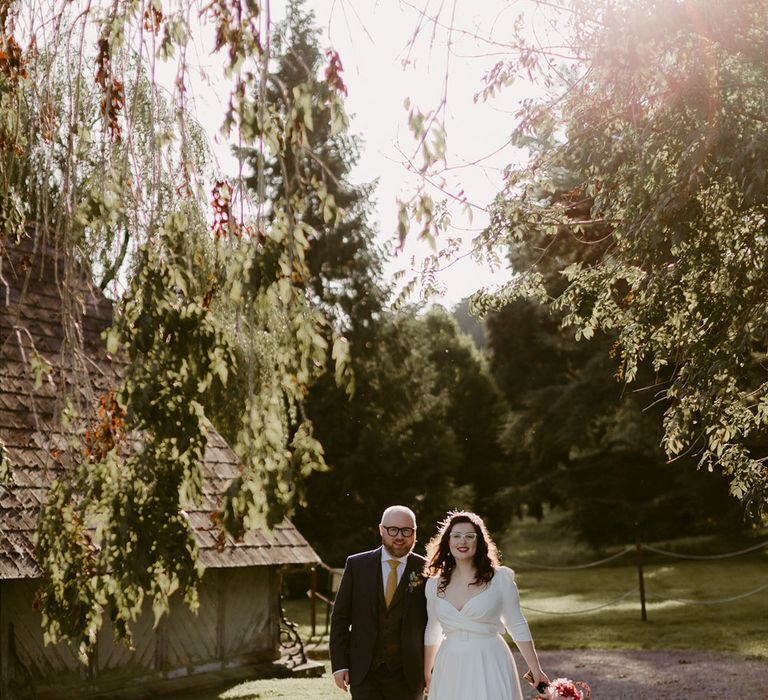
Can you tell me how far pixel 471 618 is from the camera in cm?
645

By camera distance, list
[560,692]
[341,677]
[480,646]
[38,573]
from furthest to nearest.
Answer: [38,573], [341,677], [480,646], [560,692]

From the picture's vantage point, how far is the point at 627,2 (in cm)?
780

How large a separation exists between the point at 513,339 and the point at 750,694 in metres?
28.8

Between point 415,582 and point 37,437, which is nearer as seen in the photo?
point 415,582

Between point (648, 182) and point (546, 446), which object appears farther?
point (546, 446)

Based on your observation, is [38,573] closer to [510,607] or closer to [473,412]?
[510,607]

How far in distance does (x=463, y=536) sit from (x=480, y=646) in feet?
2.18

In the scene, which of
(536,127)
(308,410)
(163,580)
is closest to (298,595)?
(308,410)

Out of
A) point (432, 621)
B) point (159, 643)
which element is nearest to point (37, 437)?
point (159, 643)

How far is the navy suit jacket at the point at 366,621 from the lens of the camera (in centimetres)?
668

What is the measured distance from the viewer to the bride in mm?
6344

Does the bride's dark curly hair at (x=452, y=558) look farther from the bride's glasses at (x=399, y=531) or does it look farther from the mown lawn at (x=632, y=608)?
the mown lawn at (x=632, y=608)

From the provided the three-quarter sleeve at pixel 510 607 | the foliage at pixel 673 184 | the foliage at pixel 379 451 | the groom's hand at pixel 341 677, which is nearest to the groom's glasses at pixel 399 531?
the three-quarter sleeve at pixel 510 607

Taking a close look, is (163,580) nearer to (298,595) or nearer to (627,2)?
(627,2)
